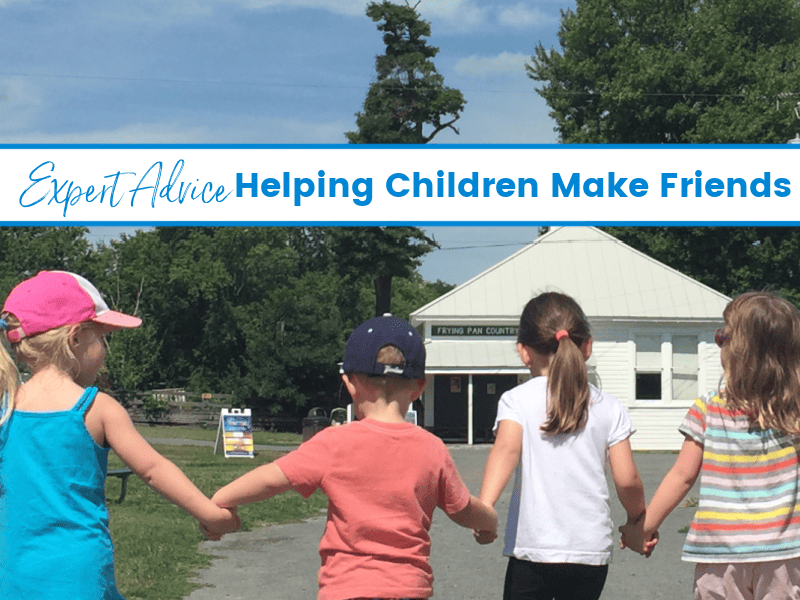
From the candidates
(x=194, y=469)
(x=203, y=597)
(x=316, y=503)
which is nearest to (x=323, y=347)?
(x=194, y=469)

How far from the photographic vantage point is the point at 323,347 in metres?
47.0

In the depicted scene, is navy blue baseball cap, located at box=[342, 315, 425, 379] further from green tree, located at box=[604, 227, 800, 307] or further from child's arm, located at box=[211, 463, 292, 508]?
green tree, located at box=[604, 227, 800, 307]

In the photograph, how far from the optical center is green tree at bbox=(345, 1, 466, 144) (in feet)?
151

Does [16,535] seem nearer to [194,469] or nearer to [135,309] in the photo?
[194,469]

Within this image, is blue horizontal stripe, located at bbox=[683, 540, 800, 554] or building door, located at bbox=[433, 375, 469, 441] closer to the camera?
blue horizontal stripe, located at bbox=[683, 540, 800, 554]

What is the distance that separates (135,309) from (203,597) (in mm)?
65118

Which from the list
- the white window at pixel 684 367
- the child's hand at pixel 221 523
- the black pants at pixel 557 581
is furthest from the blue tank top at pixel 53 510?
the white window at pixel 684 367

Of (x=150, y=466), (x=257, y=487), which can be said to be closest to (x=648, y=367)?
(x=257, y=487)

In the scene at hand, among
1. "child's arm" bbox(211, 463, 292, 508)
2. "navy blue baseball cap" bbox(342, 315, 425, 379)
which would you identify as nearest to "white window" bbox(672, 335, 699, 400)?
"navy blue baseball cap" bbox(342, 315, 425, 379)

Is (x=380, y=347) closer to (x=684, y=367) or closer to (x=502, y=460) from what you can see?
(x=502, y=460)

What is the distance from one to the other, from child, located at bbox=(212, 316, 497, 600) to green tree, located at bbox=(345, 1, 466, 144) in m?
43.2

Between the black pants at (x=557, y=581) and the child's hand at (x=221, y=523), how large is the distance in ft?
3.55

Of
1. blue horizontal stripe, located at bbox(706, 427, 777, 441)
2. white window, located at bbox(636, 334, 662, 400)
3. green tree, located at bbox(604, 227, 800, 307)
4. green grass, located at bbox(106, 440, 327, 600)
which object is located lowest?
green grass, located at bbox(106, 440, 327, 600)

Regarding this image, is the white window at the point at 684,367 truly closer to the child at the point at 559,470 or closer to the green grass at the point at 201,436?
the green grass at the point at 201,436
